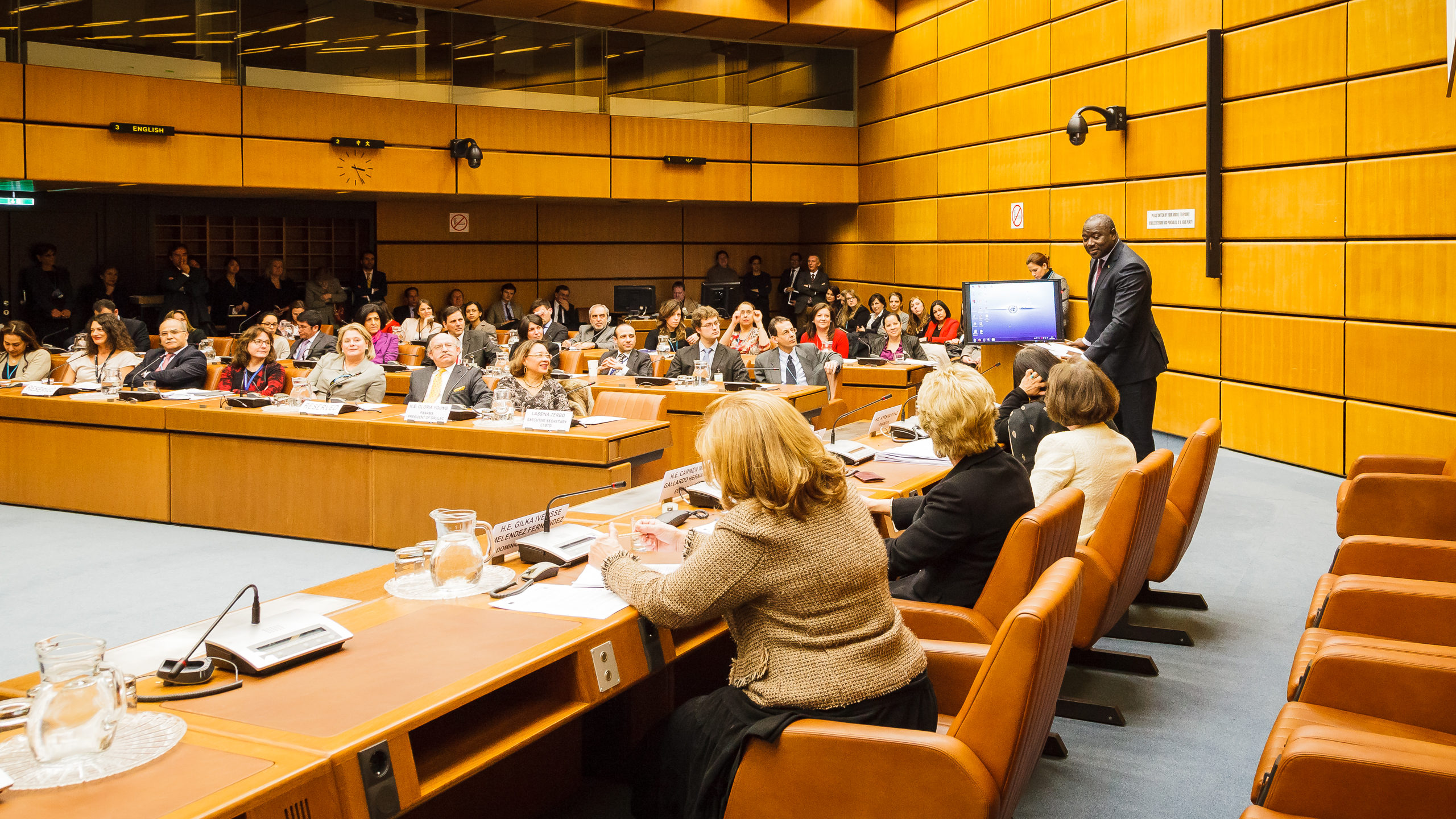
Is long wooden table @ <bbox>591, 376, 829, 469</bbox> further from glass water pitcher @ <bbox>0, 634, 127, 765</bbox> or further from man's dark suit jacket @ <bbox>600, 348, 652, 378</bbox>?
glass water pitcher @ <bbox>0, 634, 127, 765</bbox>

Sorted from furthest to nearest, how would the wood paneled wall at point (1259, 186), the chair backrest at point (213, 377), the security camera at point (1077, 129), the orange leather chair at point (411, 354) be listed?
the orange leather chair at point (411, 354) < the security camera at point (1077, 129) < the chair backrest at point (213, 377) < the wood paneled wall at point (1259, 186)

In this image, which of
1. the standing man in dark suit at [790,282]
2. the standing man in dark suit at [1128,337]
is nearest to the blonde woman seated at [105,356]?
the standing man in dark suit at [1128,337]

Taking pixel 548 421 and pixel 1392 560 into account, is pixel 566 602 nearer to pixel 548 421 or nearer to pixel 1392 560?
pixel 1392 560

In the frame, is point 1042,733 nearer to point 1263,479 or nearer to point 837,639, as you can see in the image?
point 837,639

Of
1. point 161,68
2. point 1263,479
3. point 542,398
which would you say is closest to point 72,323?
point 161,68

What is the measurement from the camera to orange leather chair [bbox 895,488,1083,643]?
8.33 ft

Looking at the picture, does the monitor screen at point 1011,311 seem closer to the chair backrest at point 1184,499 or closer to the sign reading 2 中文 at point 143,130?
the chair backrest at point 1184,499

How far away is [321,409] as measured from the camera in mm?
5566

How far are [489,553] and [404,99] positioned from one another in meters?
9.91

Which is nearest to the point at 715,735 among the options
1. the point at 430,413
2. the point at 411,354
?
the point at 430,413

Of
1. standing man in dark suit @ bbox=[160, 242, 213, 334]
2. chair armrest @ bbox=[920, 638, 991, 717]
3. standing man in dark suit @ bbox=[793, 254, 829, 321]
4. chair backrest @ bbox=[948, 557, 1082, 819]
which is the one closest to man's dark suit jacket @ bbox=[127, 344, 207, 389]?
standing man in dark suit @ bbox=[160, 242, 213, 334]

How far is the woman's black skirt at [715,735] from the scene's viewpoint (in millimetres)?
1979

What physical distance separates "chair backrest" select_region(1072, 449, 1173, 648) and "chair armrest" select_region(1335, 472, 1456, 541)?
1.04 meters

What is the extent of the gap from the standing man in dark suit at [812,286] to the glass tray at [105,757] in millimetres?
12418
